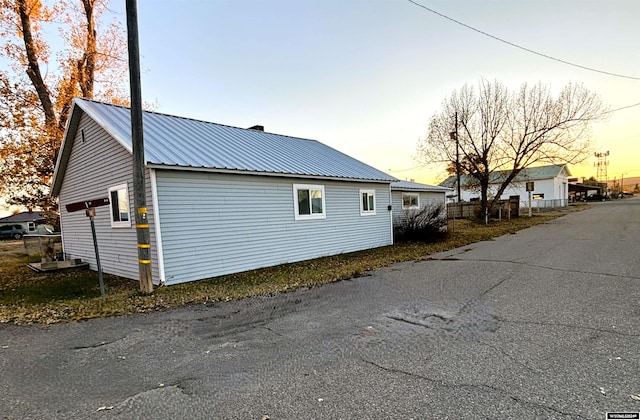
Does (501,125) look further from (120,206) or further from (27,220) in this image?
(27,220)

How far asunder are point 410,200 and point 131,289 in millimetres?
14966

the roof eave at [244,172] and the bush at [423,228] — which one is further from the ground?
the roof eave at [244,172]

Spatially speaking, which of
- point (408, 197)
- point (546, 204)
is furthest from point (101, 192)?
point (546, 204)

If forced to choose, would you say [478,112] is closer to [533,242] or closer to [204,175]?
[533,242]

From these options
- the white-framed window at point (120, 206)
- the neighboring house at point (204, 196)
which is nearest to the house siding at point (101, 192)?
the neighboring house at point (204, 196)

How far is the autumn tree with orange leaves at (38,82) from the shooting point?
642 inches

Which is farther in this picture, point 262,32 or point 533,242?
point 262,32

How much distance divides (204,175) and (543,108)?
81.5 ft

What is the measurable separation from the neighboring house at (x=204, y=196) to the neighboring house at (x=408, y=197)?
4297 millimetres

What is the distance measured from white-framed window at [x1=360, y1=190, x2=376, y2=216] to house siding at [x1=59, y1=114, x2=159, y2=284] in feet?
26.3

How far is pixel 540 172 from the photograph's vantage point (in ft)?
144

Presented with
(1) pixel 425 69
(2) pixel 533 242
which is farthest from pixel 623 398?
(1) pixel 425 69

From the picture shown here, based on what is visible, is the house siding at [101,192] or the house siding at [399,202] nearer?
the house siding at [101,192]

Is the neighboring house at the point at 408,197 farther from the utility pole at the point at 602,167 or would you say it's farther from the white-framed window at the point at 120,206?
the utility pole at the point at 602,167
